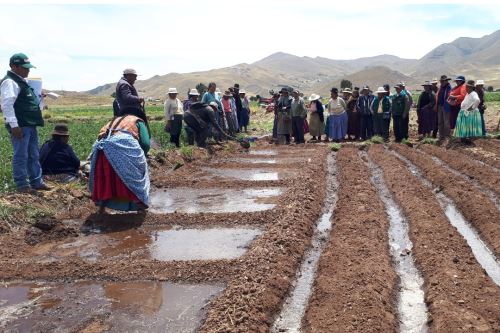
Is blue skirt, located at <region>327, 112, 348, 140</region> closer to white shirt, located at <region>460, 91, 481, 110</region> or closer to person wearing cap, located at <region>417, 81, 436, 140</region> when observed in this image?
person wearing cap, located at <region>417, 81, 436, 140</region>

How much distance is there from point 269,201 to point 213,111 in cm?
470

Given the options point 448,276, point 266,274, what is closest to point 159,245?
point 266,274

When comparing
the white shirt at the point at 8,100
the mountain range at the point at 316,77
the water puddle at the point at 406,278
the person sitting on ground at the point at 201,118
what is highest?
the mountain range at the point at 316,77

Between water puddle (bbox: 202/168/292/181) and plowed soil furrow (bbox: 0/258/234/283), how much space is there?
14.8 feet

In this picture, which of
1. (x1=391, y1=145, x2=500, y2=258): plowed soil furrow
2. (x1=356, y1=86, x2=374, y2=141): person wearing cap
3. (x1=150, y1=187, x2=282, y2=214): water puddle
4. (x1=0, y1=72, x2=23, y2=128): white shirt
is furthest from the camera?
(x1=356, y1=86, x2=374, y2=141): person wearing cap

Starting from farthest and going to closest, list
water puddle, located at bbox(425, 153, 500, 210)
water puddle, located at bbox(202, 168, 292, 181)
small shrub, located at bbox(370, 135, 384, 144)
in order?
small shrub, located at bbox(370, 135, 384, 144) → water puddle, located at bbox(202, 168, 292, 181) → water puddle, located at bbox(425, 153, 500, 210)

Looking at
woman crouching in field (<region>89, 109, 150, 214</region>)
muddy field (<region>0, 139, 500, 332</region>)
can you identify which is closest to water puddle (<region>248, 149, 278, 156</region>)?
muddy field (<region>0, 139, 500, 332</region>)

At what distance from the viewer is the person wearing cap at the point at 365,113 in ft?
45.3

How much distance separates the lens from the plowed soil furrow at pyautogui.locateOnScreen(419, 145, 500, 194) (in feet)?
24.6

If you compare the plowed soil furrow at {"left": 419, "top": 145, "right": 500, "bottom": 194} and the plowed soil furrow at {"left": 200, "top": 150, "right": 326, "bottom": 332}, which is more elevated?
the plowed soil furrow at {"left": 419, "top": 145, "right": 500, "bottom": 194}

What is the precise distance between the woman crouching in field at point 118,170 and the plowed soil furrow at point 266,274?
5.81ft

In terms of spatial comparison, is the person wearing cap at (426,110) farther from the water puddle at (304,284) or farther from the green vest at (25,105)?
the green vest at (25,105)

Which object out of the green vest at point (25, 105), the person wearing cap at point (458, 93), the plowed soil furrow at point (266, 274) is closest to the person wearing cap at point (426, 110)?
the person wearing cap at point (458, 93)

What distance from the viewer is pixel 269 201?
23.4ft
